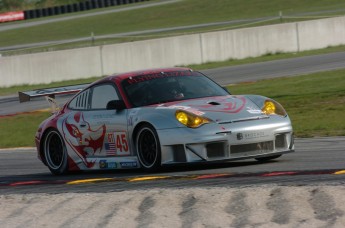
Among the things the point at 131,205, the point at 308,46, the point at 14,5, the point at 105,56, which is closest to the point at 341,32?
the point at 308,46

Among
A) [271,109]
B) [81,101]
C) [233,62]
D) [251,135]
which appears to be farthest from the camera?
[233,62]

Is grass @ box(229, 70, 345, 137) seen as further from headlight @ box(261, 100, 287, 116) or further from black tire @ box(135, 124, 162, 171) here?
black tire @ box(135, 124, 162, 171)

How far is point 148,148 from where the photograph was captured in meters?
10.4

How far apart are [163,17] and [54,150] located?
4359 centimetres

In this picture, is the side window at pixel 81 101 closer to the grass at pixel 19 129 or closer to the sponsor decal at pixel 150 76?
the sponsor decal at pixel 150 76

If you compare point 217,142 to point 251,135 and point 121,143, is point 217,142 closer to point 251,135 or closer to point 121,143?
point 251,135

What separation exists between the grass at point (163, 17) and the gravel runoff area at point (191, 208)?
42285 millimetres

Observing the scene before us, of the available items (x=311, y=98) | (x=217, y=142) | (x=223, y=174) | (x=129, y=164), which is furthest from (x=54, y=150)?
(x=311, y=98)

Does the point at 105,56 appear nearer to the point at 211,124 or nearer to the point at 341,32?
the point at 341,32

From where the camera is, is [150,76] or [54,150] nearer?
[150,76]

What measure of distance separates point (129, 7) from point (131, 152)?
51.1m

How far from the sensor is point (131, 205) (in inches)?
298

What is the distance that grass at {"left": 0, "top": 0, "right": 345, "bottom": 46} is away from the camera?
51.2 m

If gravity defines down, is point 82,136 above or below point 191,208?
above
